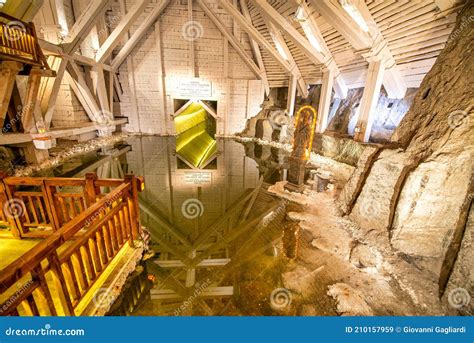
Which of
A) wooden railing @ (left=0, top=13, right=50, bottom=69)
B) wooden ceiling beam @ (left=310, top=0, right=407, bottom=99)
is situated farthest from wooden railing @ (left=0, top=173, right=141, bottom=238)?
wooden ceiling beam @ (left=310, top=0, right=407, bottom=99)

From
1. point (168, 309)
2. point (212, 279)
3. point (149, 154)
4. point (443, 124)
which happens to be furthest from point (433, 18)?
point (149, 154)

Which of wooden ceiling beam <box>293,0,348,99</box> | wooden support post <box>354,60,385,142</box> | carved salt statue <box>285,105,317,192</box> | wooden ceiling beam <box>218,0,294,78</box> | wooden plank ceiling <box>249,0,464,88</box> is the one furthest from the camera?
wooden ceiling beam <box>218,0,294,78</box>

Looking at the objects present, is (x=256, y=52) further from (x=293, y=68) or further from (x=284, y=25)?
(x=284, y=25)

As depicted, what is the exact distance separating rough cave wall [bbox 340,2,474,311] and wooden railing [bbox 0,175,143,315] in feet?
14.9

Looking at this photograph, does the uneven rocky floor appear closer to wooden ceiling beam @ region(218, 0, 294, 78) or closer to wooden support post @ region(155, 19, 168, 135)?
wooden ceiling beam @ region(218, 0, 294, 78)

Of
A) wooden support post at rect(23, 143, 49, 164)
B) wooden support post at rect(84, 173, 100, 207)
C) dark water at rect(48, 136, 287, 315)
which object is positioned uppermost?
wooden support post at rect(84, 173, 100, 207)

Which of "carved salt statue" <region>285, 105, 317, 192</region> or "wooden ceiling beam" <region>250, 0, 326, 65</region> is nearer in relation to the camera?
"carved salt statue" <region>285, 105, 317, 192</region>

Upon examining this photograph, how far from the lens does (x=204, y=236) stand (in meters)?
4.07

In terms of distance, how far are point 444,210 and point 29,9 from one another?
11.1 meters

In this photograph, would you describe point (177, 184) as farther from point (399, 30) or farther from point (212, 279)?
point (399, 30)

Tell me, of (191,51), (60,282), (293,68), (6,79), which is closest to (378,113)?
(293,68)

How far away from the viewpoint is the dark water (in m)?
2.78

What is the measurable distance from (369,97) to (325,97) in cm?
294

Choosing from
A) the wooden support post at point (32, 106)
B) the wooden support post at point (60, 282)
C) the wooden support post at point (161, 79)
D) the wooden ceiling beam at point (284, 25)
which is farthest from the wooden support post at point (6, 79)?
the wooden ceiling beam at point (284, 25)
